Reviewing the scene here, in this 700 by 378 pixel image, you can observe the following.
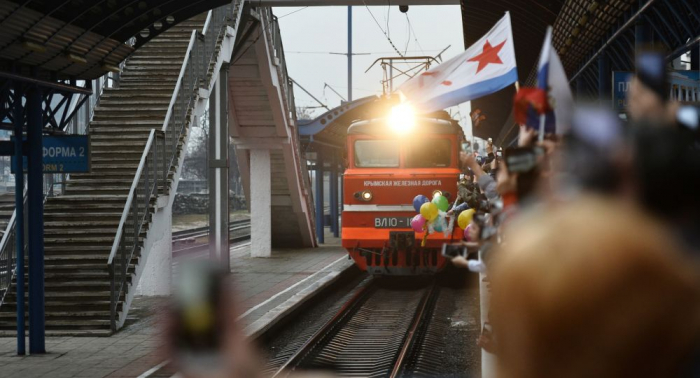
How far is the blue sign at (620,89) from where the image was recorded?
39.9 ft

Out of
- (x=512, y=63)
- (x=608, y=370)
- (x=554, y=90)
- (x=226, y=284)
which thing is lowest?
(x=608, y=370)

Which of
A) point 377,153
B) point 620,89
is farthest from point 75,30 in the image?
point 377,153

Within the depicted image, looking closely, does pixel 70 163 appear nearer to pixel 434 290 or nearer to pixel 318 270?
pixel 434 290

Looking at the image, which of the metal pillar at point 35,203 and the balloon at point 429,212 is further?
the balloon at point 429,212

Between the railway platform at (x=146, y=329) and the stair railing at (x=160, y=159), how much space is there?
0.94m

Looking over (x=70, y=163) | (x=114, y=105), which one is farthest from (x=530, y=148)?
(x=114, y=105)

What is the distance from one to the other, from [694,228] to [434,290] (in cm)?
1795

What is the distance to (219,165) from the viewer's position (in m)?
20.5

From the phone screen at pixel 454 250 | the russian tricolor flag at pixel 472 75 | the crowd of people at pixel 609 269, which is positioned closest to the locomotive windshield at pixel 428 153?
the russian tricolor flag at pixel 472 75

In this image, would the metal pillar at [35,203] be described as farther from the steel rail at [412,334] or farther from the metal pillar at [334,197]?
the metal pillar at [334,197]

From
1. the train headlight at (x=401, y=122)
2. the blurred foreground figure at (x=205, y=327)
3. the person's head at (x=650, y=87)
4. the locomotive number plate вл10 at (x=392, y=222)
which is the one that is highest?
the train headlight at (x=401, y=122)

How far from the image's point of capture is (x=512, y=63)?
4.77 m

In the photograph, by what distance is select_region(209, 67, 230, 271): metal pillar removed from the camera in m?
20.4

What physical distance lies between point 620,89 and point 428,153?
6.97 m
